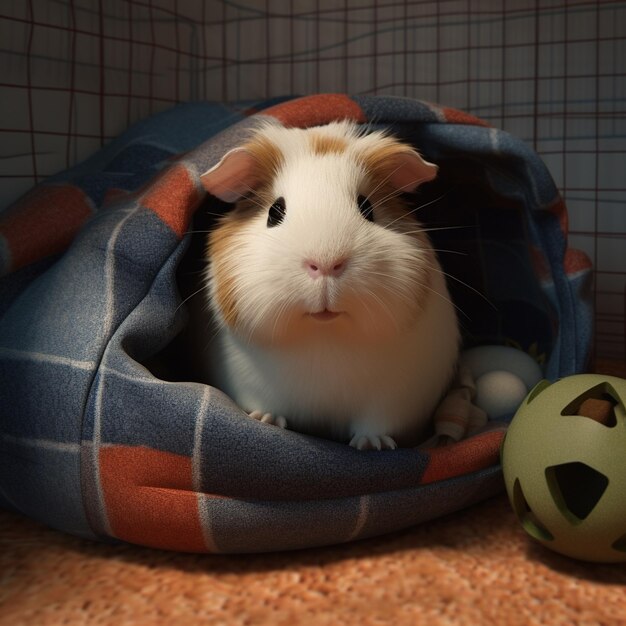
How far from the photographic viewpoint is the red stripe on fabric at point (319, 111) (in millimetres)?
1424

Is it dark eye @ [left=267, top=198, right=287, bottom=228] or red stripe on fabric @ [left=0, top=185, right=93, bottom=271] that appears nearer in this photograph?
dark eye @ [left=267, top=198, right=287, bottom=228]

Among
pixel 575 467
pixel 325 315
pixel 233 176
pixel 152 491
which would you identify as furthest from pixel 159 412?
pixel 575 467

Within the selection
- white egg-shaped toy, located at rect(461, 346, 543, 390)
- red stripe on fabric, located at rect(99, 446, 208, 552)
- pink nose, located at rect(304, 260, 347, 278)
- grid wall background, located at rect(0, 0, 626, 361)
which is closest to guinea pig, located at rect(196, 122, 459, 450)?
pink nose, located at rect(304, 260, 347, 278)

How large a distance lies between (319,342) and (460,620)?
45cm

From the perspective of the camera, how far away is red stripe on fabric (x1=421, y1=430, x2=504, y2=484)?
125cm

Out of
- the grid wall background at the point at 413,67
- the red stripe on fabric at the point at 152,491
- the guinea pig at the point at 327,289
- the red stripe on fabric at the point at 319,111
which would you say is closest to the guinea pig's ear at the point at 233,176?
the guinea pig at the point at 327,289

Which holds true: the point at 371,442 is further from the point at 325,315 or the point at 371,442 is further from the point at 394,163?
the point at 394,163

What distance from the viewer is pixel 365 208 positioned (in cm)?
122

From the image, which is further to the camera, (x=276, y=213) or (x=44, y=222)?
(x=44, y=222)

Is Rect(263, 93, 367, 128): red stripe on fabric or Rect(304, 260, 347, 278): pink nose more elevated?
Rect(263, 93, 367, 128): red stripe on fabric

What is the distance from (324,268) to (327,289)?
0.10 feet

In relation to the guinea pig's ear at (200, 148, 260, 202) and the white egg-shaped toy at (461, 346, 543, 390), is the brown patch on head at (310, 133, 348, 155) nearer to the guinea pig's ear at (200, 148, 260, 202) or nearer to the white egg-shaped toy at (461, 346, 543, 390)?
the guinea pig's ear at (200, 148, 260, 202)

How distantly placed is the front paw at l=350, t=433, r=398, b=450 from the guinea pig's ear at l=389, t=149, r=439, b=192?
0.43 metres

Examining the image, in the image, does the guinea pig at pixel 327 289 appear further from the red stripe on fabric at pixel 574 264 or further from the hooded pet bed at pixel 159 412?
the red stripe on fabric at pixel 574 264
